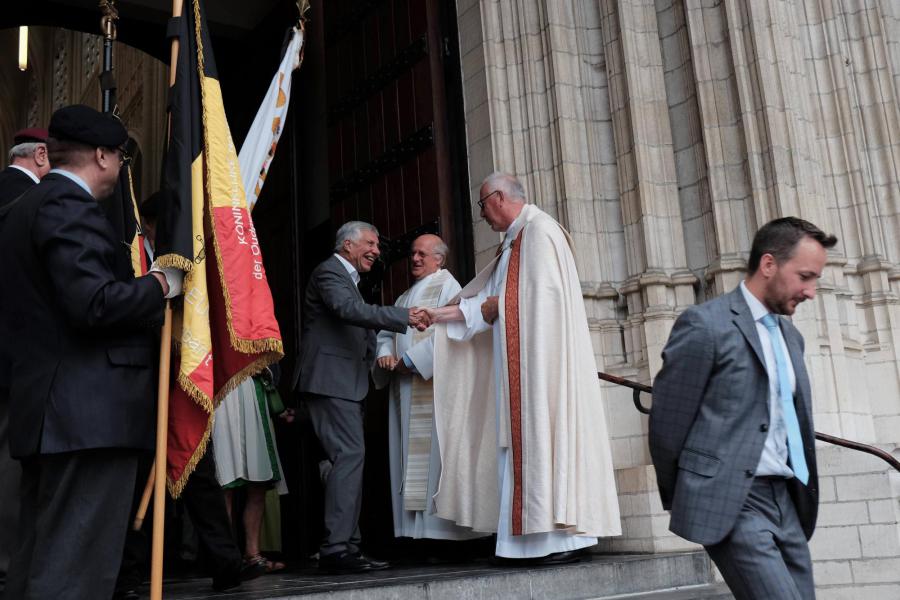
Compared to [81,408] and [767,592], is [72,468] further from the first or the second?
[767,592]

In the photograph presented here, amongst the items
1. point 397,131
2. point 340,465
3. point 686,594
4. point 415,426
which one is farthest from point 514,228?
point 397,131

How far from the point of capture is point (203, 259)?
353 cm

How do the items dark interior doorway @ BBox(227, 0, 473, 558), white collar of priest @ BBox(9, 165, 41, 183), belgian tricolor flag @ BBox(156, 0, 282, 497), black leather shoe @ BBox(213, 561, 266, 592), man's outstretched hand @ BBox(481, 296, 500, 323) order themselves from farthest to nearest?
1. dark interior doorway @ BBox(227, 0, 473, 558)
2. man's outstretched hand @ BBox(481, 296, 500, 323)
3. black leather shoe @ BBox(213, 561, 266, 592)
4. white collar of priest @ BBox(9, 165, 41, 183)
5. belgian tricolor flag @ BBox(156, 0, 282, 497)

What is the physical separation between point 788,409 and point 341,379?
284cm

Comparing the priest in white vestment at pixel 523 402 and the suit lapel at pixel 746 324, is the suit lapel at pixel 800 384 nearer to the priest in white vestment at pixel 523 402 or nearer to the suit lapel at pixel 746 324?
the suit lapel at pixel 746 324

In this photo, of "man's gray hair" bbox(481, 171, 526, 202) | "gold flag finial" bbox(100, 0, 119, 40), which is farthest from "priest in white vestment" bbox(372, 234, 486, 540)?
"gold flag finial" bbox(100, 0, 119, 40)

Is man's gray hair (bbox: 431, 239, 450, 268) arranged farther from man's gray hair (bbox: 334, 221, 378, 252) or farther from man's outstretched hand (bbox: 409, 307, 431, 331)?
man's outstretched hand (bbox: 409, 307, 431, 331)

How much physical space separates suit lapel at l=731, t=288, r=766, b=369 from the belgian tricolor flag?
1676mm

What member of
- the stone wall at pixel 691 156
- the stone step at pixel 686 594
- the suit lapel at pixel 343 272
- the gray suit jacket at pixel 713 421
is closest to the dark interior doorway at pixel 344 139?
the stone wall at pixel 691 156

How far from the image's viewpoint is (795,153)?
19.3 ft

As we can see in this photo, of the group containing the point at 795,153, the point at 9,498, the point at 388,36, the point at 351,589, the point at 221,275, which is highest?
the point at 388,36

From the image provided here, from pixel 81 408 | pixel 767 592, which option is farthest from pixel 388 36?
pixel 767 592

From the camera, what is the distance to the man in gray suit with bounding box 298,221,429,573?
4.98m

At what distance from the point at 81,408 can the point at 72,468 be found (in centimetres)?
17
